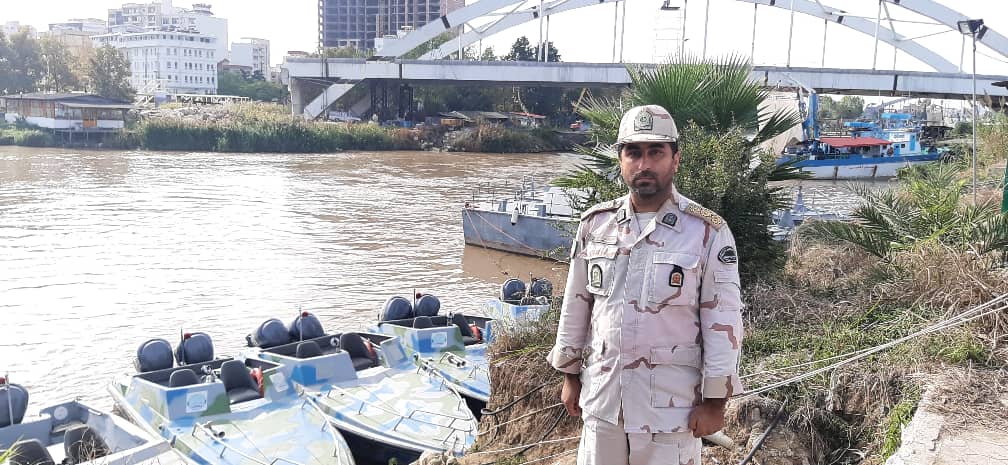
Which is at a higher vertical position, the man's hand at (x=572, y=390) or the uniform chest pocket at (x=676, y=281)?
the uniform chest pocket at (x=676, y=281)

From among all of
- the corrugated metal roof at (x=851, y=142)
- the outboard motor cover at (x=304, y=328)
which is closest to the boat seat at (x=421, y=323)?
the outboard motor cover at (x=304, y=328)

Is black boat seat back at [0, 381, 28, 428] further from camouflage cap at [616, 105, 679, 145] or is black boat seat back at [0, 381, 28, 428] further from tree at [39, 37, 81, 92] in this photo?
tree at [39, 37, 81, 92]

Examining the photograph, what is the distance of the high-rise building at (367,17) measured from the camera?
156375mm

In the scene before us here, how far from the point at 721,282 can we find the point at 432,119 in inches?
2542

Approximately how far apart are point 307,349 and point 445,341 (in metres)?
1.81

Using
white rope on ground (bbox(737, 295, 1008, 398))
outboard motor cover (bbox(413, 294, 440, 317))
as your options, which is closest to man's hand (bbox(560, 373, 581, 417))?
white rope on ground (bbox(737, 295, 1008, 398))

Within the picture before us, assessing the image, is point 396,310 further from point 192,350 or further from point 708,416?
point 708,416

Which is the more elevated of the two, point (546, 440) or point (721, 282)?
point (721, 282)

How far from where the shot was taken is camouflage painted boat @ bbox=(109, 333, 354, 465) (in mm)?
8531

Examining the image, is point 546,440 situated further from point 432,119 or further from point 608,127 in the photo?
point 432,119

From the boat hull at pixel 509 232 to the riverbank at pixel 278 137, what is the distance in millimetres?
29176

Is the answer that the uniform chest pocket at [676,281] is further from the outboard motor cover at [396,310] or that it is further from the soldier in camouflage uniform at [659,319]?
the outboard motor cover at [396,310]

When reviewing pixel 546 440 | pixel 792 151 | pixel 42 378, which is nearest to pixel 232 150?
pixel 792 151

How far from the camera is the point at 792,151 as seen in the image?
41688mm
